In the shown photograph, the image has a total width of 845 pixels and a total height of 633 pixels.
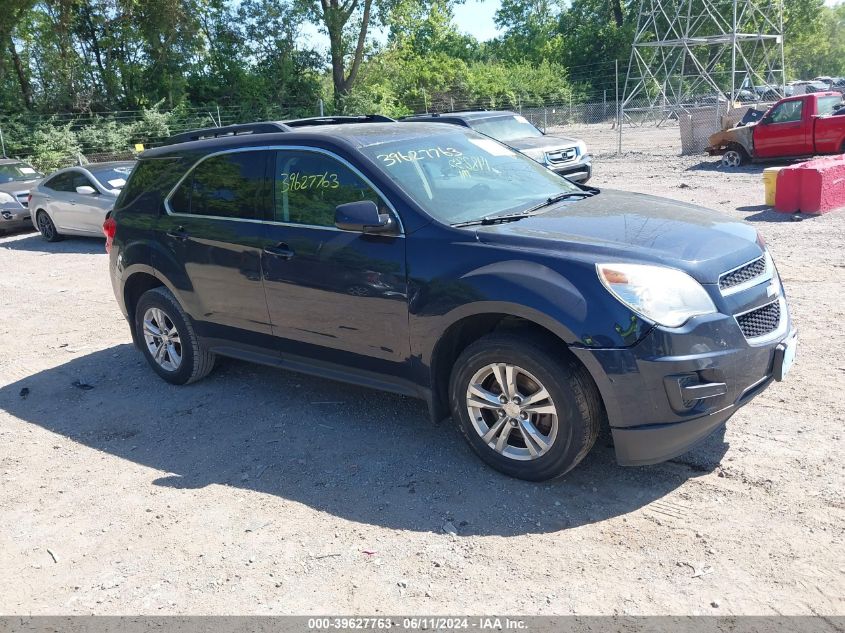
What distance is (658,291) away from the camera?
3.64m

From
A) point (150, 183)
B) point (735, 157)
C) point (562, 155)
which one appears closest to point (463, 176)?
point (150, 183)

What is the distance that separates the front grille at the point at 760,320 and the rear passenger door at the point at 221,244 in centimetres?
293

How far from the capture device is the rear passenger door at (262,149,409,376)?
4.39 metres

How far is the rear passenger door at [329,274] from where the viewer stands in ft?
14.4

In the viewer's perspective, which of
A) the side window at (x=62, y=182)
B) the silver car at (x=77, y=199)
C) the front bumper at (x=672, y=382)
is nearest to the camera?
the front bumper at (x=672, y=382)

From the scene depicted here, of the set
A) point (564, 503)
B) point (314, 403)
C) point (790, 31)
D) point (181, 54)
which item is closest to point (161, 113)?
point (181, 54)

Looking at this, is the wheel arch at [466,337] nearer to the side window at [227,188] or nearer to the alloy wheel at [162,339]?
the side window at [227,188]

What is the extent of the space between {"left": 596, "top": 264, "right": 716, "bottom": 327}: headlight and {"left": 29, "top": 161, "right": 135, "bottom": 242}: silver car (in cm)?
1139

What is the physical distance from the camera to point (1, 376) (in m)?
6.75

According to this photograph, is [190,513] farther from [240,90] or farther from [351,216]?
[240,90]

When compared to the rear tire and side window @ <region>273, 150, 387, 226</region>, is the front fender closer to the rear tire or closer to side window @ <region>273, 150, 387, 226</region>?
side window @ <region>273, 150, 387, 226</region>

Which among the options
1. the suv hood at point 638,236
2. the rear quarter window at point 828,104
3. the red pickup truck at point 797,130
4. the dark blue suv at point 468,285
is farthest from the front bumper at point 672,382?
the rear quarter window at point 828,104

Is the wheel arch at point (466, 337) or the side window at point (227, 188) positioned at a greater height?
the side window at point (227, 188)

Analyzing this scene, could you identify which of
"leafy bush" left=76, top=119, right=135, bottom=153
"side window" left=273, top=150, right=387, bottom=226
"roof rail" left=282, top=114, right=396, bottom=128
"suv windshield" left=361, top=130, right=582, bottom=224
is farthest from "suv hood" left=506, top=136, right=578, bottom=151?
"leafy bush" left=76, top=119, right=135, bottom=153
